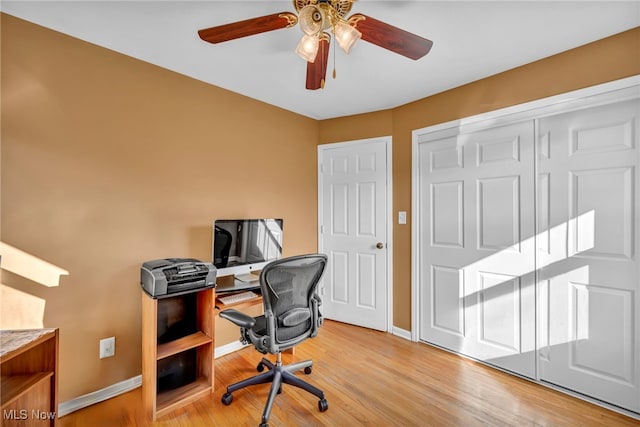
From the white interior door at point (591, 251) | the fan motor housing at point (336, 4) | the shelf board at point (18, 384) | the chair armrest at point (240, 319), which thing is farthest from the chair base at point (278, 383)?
the fan motor housing at point (336, 4)

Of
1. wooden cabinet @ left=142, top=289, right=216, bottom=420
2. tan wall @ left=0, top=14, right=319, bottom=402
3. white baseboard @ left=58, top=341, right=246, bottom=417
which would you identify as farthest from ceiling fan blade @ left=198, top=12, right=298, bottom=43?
white baseboard @ left=58, top=341, right=246, bottom=417

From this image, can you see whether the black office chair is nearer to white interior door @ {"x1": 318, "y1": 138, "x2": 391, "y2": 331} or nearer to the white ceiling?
white interior door @ {"x1": 318, "y1": 138, "x2": 391, "y2": 331}

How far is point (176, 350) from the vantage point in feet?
6.05

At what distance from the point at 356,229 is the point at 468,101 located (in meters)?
1.63

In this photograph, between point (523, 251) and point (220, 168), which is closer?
point (523, 251)

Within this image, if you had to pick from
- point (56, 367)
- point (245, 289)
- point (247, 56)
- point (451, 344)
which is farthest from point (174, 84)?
point (451, 344)

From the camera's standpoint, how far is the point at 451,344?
2553 millimetres

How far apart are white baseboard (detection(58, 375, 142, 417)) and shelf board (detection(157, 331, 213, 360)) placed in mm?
443

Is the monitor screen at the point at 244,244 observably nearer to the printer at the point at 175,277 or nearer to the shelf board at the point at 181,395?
the printer at the point at 175,277

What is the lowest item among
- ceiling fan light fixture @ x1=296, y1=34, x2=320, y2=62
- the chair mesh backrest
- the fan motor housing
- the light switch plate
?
the chair mesh backrest

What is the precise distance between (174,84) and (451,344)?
3.29 meters

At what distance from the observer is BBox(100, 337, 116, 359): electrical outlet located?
189 centimetres

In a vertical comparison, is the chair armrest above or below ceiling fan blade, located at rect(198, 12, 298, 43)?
below

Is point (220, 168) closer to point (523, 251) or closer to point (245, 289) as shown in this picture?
point (245, 289)
